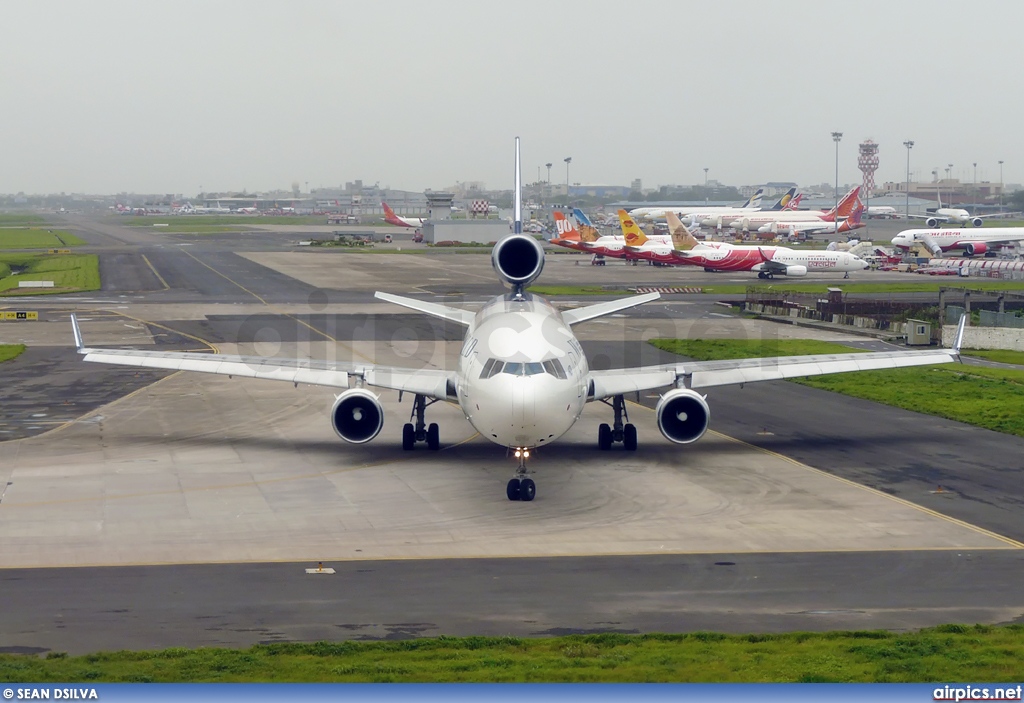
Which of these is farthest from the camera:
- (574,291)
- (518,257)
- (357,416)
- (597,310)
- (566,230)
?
(566,230)

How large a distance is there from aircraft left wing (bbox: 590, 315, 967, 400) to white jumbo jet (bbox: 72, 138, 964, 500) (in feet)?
0.13

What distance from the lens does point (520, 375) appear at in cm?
2853

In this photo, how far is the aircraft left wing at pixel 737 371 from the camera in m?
34.4

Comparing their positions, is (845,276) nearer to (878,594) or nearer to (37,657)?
(878,594)

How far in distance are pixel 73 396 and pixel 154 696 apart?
41.4 metres

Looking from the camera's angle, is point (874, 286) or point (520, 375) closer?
point (520, 375)

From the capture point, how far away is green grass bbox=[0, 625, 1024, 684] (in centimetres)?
1730

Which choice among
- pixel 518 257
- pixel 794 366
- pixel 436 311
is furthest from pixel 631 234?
pixel 518 257

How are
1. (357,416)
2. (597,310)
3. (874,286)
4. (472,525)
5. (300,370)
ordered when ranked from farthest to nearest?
(874,286) → (597,310) → (300,370) → (357,416) → (472,525)

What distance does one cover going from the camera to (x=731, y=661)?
18.2 metres

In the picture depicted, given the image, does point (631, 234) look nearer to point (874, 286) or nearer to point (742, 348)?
point (874, 286)

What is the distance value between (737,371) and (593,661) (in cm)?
2066

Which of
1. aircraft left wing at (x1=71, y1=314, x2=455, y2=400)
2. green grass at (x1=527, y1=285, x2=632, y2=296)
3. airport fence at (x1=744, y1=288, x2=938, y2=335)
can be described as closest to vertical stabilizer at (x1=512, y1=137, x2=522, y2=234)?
aircraft left wing at (x1=71, y1=314, x2=455, y2=400)

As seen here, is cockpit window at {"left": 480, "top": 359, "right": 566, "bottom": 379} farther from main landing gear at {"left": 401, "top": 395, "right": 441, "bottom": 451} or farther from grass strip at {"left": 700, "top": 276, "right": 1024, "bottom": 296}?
grass strip at {"left": 700, "top": 276, "right": 1024, "bottom": 296}
